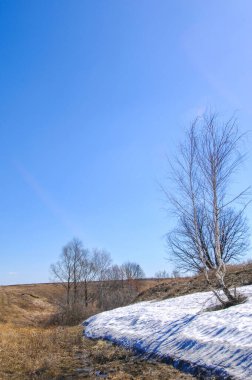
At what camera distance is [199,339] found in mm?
8516

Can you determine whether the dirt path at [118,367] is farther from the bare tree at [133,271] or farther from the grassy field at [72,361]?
the bare tree at [133,271]

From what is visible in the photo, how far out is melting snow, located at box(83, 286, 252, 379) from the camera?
6.84 metres

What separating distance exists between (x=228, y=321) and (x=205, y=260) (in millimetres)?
3849

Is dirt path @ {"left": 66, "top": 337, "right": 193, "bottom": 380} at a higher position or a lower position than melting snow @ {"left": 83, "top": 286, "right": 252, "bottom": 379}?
lower

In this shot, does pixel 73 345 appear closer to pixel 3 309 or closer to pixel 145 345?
pixel 145 345

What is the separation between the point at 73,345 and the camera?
13516 mm

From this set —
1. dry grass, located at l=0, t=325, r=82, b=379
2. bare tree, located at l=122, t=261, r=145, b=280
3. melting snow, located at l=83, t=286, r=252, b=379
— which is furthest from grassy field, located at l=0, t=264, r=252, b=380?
bare tree, located at l=122, t=261, r=145, b=280

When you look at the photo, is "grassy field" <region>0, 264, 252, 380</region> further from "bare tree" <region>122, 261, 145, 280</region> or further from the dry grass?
"bare tree" <region>122, 261, 145, 280</region>

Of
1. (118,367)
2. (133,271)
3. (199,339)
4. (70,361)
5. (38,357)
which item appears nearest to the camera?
(199,339)

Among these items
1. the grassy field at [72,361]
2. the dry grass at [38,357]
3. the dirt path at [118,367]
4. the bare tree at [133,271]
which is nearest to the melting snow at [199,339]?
the dirt path at [118,367]

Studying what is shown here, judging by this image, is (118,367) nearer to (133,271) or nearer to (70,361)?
(70,361)

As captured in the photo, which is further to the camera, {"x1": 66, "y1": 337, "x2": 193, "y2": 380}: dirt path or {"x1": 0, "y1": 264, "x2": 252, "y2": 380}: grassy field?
{"x1": 0, "y1": 264, "x2": 252, "y2": 380}: grassy field

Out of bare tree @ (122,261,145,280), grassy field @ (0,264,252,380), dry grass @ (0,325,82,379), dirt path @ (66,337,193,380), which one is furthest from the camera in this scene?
bare tree @ (122,261,145,280)

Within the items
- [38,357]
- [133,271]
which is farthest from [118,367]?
[133,271]
